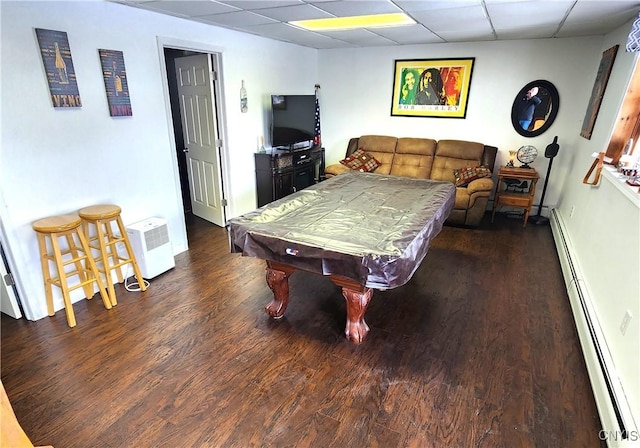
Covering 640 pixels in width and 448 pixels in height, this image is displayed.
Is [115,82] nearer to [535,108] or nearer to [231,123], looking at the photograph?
[231,123]

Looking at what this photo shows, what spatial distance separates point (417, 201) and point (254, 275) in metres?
1.67

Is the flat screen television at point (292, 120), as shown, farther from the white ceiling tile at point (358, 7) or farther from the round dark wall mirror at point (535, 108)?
the round dark wall mirror at point (535, 108)

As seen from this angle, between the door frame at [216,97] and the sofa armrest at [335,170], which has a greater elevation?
the door frame at [216,97]

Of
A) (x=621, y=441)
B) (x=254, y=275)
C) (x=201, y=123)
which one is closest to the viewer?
(x=621, y=441)

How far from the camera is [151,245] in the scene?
319 cm

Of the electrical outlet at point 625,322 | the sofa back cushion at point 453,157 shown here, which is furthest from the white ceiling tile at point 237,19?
the electrical outlet at point 625,322

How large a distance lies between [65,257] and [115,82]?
149 centimetres

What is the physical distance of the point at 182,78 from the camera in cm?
439

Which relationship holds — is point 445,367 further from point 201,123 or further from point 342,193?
point 201,123

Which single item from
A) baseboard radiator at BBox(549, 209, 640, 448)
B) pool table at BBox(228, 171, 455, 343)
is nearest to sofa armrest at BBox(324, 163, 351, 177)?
pool table at BBox(228, 171, 455, 343)

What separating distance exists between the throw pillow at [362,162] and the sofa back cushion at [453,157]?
0.88 metres

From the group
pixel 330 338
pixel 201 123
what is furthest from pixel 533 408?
pixel 201 123

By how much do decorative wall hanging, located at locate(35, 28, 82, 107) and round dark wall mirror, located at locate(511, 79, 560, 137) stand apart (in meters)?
5.08

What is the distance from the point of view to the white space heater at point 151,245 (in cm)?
312
